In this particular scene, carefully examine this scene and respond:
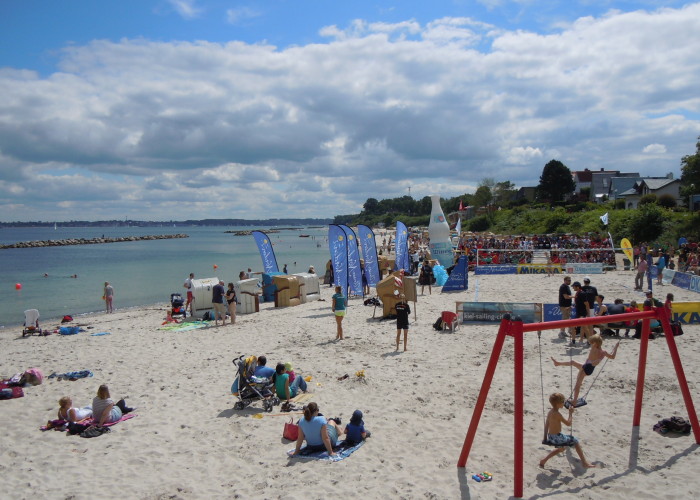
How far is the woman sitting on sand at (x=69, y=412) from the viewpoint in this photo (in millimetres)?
7363

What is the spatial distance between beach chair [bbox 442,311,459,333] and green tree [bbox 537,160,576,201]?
63.1 metres

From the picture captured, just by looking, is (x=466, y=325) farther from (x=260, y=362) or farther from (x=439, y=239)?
(x=439, y=239)

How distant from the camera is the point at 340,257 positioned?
17.2m

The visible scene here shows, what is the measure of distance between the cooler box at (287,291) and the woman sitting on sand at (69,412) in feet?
34.7

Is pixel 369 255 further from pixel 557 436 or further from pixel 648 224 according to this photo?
pixel 648 224

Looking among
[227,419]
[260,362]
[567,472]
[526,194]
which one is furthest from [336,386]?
[526,194]

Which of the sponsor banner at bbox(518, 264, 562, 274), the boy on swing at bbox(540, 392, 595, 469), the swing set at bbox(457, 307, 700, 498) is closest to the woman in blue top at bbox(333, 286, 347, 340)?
the swing set at bbox(457, 307, 700, 498)

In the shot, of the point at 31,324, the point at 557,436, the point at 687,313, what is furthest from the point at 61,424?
the point at 687,313

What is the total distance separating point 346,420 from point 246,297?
1046 cm

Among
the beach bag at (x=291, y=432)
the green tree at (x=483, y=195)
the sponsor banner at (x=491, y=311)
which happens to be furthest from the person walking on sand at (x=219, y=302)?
the green tree at (x=483, y=195)

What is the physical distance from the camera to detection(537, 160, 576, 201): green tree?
68.2 meters

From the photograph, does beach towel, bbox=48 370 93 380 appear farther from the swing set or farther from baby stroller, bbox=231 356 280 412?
the swing set

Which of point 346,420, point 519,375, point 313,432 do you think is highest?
point 519,375

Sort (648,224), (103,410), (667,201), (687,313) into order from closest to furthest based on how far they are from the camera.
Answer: (103,410) → (687,313) → (648,224) → (667,201)
